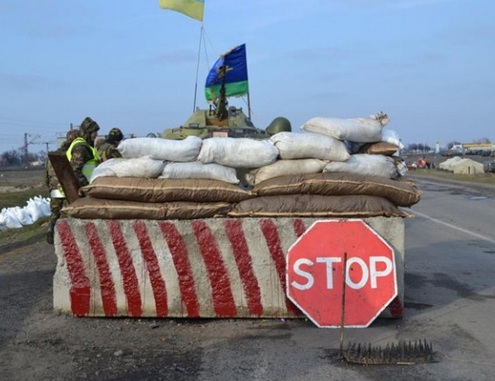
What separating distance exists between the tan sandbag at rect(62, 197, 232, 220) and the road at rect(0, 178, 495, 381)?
93 cm

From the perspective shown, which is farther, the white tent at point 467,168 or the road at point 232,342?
the white tent at point 467,168

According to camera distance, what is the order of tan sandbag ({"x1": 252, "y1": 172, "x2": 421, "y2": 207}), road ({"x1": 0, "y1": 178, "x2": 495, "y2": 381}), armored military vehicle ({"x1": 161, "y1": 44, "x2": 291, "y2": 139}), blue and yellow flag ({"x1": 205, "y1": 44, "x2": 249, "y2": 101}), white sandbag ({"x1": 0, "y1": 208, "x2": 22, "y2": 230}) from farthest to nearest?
blue and yellow flag ({"x1": 205, "y1": 44, "x2": 249, "y2": 101}) → white sandbag ({"x1": 0, "y1": 208, "x2": 22, "y2": 230}) → armored military vehicle ({"x1": 161, "y1": 44, "x2": 291, "y2": 139}) → tan sandbag ({"x1": 252, "y1": 172, "x2": 421, "y2": 207}) → road ({"x1": 0, "y1": 178, "x2": 495, "y2": 381})

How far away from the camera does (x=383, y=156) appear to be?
6316 mm

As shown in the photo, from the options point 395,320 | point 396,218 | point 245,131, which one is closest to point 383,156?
point 396,218

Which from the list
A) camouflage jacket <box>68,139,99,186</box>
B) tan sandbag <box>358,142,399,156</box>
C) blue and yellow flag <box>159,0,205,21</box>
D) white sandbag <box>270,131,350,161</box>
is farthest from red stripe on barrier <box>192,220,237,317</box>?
blue and yellow flag <box>159,0,205,21</box>

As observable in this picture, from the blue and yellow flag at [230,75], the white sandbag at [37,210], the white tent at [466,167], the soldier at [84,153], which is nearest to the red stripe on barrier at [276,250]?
the soldier at [84,153]

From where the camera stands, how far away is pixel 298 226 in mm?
5633

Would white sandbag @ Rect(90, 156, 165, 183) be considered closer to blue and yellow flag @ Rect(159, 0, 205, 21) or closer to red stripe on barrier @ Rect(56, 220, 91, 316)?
red stripe on barrier @ Rect(56, 220, 91, 316)

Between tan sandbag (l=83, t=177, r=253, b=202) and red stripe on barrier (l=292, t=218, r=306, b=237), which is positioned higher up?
tan sandbag (l=83, t=177, r=253, b=202)

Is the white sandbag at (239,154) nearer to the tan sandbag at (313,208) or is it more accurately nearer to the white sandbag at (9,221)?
the tan sandbag at (313,208)

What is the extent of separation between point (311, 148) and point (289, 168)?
0.90 feet

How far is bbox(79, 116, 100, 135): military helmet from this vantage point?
815 centimetres

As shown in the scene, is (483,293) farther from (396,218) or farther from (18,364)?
(18,364)

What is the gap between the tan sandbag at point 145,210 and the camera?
5.68 meters
